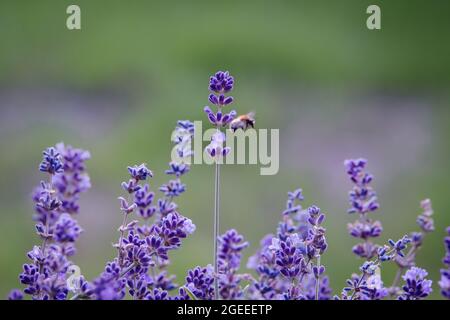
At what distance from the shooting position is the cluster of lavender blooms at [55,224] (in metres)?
0.82

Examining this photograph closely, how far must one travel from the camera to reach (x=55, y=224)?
888 millimetres

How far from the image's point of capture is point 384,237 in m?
2.55

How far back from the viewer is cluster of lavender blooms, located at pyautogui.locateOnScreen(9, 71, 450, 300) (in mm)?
837

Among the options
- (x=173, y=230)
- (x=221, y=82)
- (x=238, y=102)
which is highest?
(x=238, y=102)

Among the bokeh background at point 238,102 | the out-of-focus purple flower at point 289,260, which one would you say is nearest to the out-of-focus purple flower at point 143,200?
the out-of-focus purple flower at point 289,260

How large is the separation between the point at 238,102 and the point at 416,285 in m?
2.56

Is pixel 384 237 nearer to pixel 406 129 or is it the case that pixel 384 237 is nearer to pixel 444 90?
pixel 406 129

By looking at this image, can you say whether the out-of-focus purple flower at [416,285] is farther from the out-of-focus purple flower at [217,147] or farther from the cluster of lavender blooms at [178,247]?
the out-of-focus purple flower at [217,147]

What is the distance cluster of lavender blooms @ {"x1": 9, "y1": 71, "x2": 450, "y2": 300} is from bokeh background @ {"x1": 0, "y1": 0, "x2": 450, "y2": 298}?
1.38 m

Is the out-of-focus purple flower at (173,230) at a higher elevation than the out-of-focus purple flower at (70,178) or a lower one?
lower

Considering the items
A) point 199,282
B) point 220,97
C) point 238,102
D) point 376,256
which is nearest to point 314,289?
point 376,256

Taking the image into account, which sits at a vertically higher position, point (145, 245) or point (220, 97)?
point (220, 97)

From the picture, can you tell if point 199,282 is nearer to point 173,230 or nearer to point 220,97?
point 173,230

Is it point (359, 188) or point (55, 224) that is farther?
point (359, 188)
